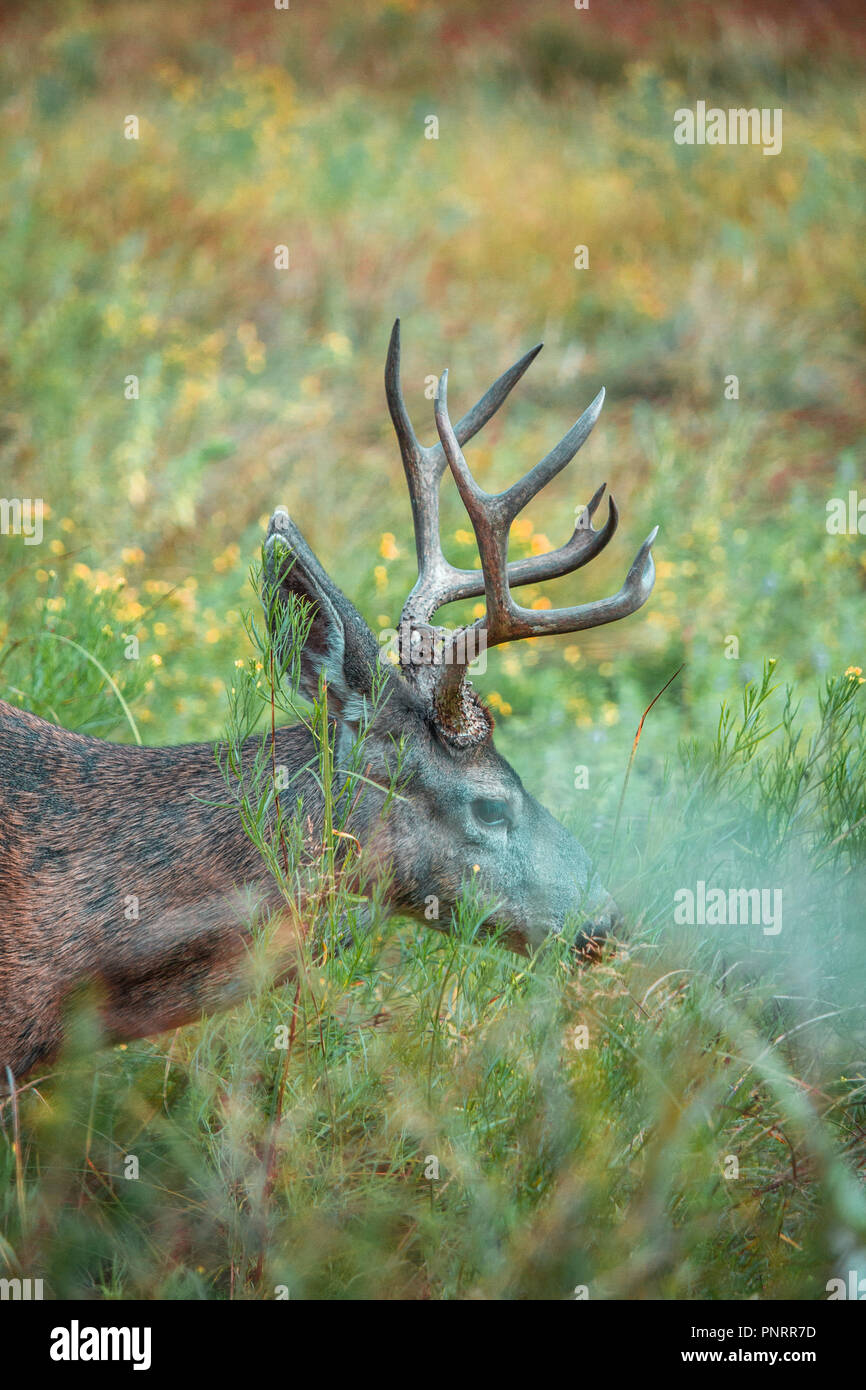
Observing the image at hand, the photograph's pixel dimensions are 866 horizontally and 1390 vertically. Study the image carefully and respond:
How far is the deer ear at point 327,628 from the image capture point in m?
3.46

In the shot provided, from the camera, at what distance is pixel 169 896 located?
3.38 metres

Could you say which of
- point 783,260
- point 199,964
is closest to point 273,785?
point 199,964

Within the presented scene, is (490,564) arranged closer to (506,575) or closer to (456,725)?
(506,575)

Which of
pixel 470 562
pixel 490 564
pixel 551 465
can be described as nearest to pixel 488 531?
pixel 490 564

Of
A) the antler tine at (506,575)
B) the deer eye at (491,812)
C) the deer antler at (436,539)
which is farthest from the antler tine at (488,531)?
the deer eye at (491,812)

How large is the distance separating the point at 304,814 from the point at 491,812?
550 mm

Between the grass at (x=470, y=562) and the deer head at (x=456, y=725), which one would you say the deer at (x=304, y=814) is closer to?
the deer head at (x=456, y=725)

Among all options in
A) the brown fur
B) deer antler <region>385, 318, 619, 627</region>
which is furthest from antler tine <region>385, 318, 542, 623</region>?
the brown fur

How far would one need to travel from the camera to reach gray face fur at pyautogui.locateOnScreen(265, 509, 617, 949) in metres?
3.55

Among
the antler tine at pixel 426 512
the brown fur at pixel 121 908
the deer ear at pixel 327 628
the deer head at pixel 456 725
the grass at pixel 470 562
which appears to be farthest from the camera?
the antler tine at pixel 426 512

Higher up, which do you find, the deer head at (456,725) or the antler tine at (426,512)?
the antler tine at (426,512)
